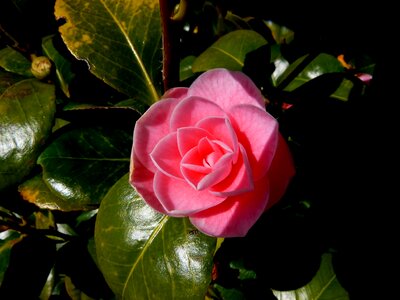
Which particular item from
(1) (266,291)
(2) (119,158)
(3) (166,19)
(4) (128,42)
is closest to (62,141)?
(2) (119,158)

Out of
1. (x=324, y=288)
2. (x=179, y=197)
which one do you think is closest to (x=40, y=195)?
(x=179, y=197)

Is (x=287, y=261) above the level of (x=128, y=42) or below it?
below

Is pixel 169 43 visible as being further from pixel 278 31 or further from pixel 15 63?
pixel 278 31

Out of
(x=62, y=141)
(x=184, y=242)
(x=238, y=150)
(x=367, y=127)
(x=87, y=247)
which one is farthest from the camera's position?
(x=87, y=247)

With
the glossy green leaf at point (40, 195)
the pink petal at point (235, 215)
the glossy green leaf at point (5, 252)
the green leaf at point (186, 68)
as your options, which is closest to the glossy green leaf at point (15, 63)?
the glossy green leaf at point (40, 195)

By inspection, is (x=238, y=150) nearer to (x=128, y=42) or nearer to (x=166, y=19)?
(x=166, y=19)

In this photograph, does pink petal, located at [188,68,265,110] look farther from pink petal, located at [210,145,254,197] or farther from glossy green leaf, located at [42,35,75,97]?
glossy green leaf, located at [42,35,75,97]

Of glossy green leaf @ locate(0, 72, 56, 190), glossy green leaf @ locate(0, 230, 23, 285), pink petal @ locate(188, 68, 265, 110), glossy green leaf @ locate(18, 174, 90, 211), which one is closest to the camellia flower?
pink petal @ locate(188, 68, 265, 110)

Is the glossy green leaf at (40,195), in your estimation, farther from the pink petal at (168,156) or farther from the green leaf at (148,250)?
the pink petal at (168,156)

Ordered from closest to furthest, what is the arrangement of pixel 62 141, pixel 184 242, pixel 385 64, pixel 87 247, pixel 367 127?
pixel 184 242, pixel 62 141, pixel 367 127, pixel 385 64, pixel 87 247
